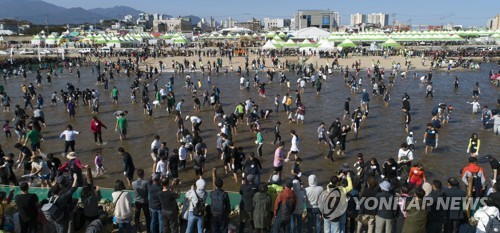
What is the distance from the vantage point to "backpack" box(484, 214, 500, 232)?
5988 millimetres

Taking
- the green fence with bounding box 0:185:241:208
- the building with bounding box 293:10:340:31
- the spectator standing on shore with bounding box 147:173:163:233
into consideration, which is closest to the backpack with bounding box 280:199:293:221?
the green fence with bounding box 0:185:241:208

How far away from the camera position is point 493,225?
6.02 metres

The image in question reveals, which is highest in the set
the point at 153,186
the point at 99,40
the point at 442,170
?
the point at 99,40

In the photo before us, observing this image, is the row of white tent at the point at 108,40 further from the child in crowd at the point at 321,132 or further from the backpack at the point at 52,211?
the backpack at the point at 52,211

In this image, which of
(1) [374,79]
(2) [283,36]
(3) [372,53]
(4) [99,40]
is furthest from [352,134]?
(2) [283,36]

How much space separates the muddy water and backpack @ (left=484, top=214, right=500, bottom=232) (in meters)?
5.27

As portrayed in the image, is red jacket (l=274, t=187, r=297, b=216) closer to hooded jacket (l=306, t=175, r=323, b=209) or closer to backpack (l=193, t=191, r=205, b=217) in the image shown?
hooded jacket (l=306, t=175, r=323, b=209)

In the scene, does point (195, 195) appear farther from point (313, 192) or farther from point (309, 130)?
point (309, 130)

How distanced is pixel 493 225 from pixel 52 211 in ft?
23.4

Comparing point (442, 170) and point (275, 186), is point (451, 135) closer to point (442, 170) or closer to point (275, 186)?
point (442, 170)

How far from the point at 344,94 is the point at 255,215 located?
20.3 metres

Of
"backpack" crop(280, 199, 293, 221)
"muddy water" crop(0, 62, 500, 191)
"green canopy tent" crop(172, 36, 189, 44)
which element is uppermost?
"green canopy tent" crop(172, 36, 189, 44)

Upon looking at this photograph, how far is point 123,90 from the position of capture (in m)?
28.0

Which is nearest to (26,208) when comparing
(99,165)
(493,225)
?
(99,165)
